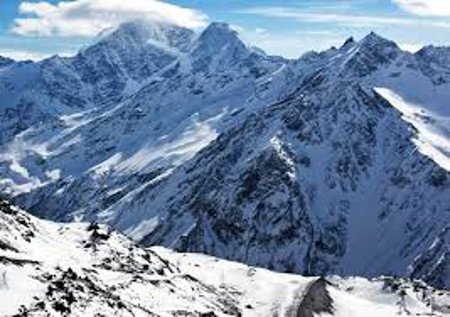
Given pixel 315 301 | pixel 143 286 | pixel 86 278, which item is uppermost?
pixel 86 278

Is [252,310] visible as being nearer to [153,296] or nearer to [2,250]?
[153,296]

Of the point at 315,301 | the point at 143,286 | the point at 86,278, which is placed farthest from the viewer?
the point at 315,301

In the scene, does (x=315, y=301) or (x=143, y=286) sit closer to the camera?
(x=143, y=286)

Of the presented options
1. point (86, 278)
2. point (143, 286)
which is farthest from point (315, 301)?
point (86, 278)

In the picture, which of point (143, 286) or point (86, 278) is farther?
point (143, 286)

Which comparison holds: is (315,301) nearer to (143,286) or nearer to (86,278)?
(143,286)

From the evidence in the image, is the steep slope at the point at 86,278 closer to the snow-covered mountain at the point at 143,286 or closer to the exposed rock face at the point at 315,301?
the snow-covered mountain at the point at 143,286

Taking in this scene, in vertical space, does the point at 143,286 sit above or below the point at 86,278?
below

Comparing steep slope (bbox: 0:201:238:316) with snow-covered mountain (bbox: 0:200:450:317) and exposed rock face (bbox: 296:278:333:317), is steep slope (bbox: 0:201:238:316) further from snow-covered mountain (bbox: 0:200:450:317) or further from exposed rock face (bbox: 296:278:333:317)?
exposed rock face (bbox: 296:278:333:317)

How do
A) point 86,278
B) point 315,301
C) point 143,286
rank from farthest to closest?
1. point 315,301
2. point 143,286
3. point 86,278
